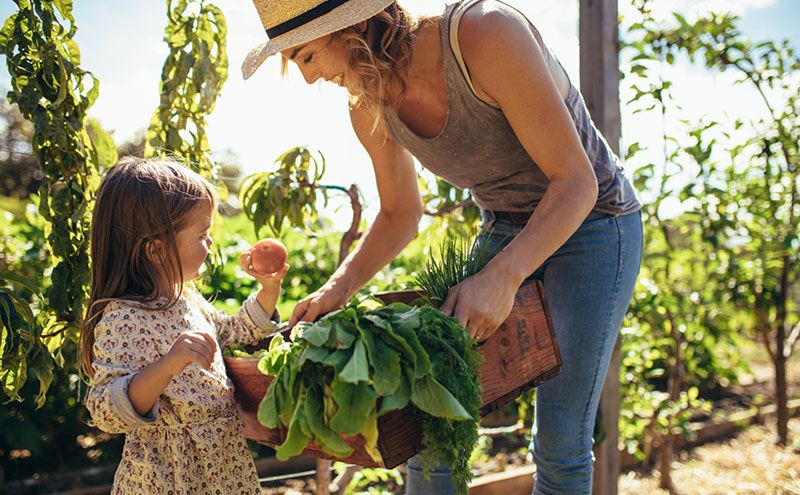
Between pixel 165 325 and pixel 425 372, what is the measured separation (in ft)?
2.49

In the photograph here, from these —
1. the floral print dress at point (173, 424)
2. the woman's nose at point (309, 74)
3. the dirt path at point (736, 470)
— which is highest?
the woman's nose at point (309, 74)

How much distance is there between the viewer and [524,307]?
1369mm

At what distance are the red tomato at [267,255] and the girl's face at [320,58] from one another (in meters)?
0.48

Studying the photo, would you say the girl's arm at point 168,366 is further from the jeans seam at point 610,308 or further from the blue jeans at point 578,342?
the jeans seam at point 610,308

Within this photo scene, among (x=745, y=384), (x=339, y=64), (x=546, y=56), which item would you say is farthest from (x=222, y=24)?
(x=745, y=384)

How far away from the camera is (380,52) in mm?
1539

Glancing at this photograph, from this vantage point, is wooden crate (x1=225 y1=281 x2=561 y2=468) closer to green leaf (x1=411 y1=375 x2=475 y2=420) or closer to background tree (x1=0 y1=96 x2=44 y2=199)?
green leaf (x1=411 y1=375 x2=475 y2=420)

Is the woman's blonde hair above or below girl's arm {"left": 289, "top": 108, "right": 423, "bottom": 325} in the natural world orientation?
above

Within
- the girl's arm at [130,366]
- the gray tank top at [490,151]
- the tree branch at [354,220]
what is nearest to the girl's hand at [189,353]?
the girl's arm at [130,366]

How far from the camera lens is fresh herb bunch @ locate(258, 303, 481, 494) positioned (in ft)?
3.40

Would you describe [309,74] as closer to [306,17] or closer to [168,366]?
[306,17]

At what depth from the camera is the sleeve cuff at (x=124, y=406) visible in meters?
1.32

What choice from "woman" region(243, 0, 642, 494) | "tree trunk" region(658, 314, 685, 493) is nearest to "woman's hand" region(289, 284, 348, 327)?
"woman" region(243, 0, 642, 494)

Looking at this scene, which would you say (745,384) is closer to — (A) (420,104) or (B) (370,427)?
(A) (420,104)
